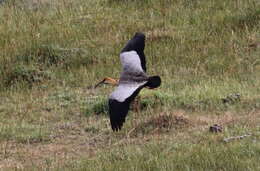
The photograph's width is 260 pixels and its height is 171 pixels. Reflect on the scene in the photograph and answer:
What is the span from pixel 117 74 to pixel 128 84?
312 cm

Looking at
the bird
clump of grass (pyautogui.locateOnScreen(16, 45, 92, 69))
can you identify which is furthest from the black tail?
clump of grass (pyautogui.locateOnScreen(16, 45, 92, 69))

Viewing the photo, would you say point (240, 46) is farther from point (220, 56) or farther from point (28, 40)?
point (28, 40)

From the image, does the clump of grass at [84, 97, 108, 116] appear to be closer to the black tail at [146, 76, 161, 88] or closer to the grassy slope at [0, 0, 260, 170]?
the grassy slope at [0, 0, 260, 170]

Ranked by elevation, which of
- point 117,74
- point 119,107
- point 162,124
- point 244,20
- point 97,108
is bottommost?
point 117,74

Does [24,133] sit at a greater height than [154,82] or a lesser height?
lesser

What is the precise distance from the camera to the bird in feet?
19.4

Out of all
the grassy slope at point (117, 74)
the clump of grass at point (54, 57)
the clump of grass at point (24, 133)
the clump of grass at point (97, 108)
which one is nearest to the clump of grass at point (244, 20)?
the grassy slope at point (117, 74)

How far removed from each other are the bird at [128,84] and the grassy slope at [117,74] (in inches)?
11.9

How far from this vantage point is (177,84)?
8.55 meters

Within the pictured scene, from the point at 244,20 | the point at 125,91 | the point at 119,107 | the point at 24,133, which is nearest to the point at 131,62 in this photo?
the point at 125,91

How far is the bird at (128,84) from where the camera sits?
233 inches

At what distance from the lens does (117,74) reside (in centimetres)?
916

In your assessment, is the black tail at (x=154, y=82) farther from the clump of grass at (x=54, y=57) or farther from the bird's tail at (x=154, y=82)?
the clump of grass at (x=54, y=57)

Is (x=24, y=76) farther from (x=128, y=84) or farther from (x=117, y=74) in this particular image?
(x=128, y=84)
